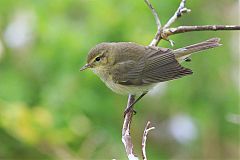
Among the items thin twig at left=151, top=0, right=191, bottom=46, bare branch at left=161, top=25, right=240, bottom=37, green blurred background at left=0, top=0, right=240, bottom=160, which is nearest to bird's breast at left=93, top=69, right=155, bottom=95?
thin twig at left=151, top=0, right=191, bottom=46

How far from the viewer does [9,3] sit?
618cm

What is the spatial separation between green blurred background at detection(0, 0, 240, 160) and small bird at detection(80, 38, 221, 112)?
76 cm

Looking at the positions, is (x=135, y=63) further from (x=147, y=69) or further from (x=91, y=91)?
(x=91, y=91)

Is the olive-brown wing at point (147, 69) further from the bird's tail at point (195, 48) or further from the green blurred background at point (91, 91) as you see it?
the green blurred background at point (91, 91)

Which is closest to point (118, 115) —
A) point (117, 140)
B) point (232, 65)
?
point (117, 140)

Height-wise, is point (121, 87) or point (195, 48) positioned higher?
point (195, 48)

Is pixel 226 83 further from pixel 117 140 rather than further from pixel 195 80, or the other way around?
pixel 117 140

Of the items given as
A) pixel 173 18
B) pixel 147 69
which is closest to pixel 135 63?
pixel 147 69

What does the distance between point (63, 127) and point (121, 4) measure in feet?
4.62

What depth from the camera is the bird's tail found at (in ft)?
14.9

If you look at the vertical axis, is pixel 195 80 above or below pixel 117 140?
above

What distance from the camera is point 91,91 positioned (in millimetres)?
5598

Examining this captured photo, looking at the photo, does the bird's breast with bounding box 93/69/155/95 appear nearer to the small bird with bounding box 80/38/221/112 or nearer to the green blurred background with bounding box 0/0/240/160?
the small bird with bounding box 80/38/221/112

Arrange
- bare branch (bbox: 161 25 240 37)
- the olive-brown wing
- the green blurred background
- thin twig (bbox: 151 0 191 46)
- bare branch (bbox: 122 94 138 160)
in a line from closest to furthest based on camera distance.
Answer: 1. bare branch (bbox: 122 94 138 160)
2. bare branch (bbox: 161 25 240 37)
3. thin twig (bbox: 151 0 191 46)
4. the olive-brown wing
5. the green blurred background
